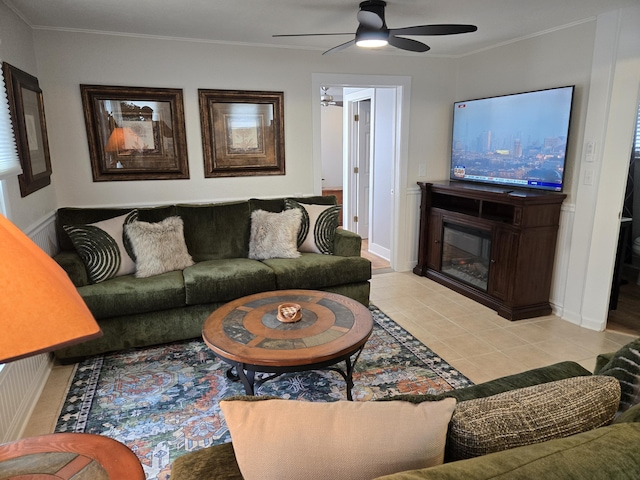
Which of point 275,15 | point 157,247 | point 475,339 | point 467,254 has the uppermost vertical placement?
point 275,15

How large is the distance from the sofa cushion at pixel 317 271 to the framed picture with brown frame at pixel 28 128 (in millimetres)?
1776

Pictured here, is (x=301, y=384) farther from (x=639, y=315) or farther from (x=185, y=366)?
(x=639, y=315)

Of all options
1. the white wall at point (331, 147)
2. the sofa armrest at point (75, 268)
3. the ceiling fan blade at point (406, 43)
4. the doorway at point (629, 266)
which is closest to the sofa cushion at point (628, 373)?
the ceiling fan blade at point (406, 43)

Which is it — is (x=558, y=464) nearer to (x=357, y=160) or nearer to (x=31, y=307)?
(x=31, y=307)

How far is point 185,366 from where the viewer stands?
112 inches

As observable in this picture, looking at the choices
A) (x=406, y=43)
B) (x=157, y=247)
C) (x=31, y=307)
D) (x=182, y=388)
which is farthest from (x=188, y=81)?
(x=31, y=307)

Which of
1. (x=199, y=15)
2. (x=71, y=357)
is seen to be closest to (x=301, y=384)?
(x=71, y=357)

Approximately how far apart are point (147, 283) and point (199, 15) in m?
1.98

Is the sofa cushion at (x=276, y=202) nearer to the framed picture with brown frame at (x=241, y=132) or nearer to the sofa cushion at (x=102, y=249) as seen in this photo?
the framed picture with brown frame at (x=241, y=132)

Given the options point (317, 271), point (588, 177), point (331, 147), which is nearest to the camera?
point (588, 177)

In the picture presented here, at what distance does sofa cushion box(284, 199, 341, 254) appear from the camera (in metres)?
3.81

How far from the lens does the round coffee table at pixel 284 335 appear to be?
200cm

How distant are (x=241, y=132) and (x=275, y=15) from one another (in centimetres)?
126

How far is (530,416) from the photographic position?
3.21 ft
